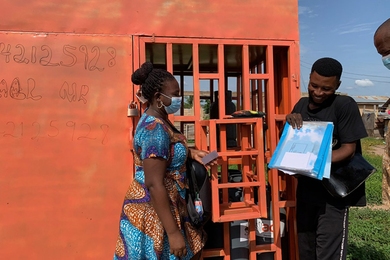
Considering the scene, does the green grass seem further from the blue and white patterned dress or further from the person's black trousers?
the blue and white patterned dress

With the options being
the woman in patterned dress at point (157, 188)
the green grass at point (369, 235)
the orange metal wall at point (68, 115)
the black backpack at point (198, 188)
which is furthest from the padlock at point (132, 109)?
the green grass at point (369, 235)

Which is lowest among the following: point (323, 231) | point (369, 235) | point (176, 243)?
point (369, 235)

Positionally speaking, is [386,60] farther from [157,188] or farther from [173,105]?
[157,188]

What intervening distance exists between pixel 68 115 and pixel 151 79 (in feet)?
2.97

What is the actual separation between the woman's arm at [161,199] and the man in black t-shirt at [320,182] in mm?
1008

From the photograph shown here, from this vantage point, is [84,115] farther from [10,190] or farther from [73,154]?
[10,190]

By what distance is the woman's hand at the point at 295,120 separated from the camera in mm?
2092

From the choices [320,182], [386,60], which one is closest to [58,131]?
[320,182]

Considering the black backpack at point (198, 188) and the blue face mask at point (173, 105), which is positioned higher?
the blue face mask at point (173, 105)

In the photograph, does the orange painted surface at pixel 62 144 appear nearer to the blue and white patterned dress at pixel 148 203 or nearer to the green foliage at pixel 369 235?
the blue and white patterned dress at pixel 148 203

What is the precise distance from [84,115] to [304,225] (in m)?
1.79

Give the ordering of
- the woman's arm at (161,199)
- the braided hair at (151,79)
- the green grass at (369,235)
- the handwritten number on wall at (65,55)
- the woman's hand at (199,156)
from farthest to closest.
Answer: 1. the green grass at (369,235)
2. the handwritten number on wall at (65,55)
3. the woman's hand at (199,156)
4. the braided hair at (151,79)
5. the woman's arm at (161,199)

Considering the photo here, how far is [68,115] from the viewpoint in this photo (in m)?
2.36

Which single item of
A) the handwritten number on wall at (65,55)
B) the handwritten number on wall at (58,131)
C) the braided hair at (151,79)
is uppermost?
the handwritten number on wall at (65,55)
